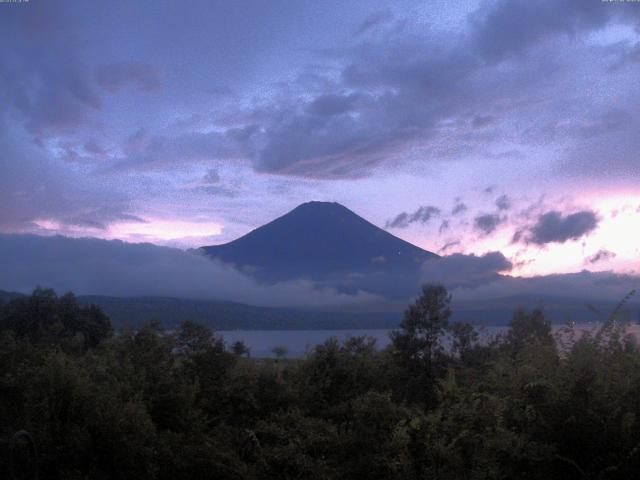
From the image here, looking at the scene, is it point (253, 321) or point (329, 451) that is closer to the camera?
point (329, 451)

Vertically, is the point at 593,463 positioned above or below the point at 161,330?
below

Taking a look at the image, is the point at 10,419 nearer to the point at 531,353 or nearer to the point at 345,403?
the point at 345,403

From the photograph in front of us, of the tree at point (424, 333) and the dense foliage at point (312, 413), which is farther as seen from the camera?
the tree at point (424, 333)

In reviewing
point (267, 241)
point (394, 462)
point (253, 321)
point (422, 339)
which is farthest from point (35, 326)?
point (267, 241)

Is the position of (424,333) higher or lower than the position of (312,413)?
higher

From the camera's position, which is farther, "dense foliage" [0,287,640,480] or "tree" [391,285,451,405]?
"tree" [391,285,451,405]

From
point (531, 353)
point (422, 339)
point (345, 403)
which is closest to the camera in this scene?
point (531, 353)

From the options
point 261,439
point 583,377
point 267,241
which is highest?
point 267,241

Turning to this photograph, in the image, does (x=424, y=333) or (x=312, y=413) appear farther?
(x=424, y=333)
